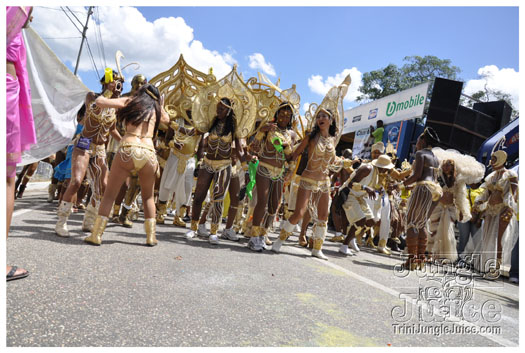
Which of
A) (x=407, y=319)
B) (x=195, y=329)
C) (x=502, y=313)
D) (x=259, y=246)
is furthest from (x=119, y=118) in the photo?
(x=502, y=313)

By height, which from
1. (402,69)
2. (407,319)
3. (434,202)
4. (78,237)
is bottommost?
(78,237)

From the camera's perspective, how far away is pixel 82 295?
7.30ft

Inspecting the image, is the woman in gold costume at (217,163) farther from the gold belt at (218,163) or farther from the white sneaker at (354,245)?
the white sneaker at (354,245)

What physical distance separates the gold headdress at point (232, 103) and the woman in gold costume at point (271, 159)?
397mm

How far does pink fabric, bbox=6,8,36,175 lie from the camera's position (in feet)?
7.58

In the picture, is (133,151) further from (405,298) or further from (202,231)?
(405,298)

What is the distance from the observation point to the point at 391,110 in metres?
19.3

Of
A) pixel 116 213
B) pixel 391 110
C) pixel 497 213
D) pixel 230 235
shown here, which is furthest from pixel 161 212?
pixel 391 110

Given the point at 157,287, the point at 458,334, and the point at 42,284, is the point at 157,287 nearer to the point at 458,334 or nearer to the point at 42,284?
the point at 42,284

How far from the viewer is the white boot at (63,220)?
4004 millimetres

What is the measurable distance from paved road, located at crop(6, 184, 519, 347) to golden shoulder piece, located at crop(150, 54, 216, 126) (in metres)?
3.24

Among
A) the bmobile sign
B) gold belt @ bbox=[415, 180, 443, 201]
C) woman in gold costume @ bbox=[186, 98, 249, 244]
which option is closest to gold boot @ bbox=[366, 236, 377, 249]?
gold belt @ bbox=[415, 180, 443, 201]

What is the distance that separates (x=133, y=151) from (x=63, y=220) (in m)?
1.24

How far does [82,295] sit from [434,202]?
16.2 feet
